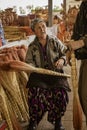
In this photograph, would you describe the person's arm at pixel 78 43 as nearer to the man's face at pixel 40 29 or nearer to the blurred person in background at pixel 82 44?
the blurred person in background at pixel 82 44

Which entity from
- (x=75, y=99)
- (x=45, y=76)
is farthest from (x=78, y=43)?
(x=45, y=76)

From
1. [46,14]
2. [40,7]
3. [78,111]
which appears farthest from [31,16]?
[78,111]

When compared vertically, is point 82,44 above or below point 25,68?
above

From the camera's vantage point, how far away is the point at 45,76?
3.26m

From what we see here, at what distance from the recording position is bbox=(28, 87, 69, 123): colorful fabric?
10.8ft

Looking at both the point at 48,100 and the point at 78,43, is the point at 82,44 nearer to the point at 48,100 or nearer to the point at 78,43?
the point at 78,43

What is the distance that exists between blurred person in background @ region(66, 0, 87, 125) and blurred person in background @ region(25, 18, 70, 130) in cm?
71

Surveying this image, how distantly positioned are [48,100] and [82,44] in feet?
3.90

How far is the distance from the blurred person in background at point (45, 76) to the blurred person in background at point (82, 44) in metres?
0.71

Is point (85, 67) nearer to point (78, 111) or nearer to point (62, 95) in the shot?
point (78, 111)

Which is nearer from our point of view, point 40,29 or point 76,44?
point 76,44

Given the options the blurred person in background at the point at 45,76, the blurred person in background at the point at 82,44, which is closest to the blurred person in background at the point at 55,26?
the blurred person in background at the point at 45,76

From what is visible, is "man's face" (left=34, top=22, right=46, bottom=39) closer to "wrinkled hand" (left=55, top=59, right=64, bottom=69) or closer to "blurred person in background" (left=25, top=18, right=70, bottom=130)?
"blurred person in background" (left=25, top=18, right=70, bottom=130)

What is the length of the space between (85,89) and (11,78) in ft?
3.82
